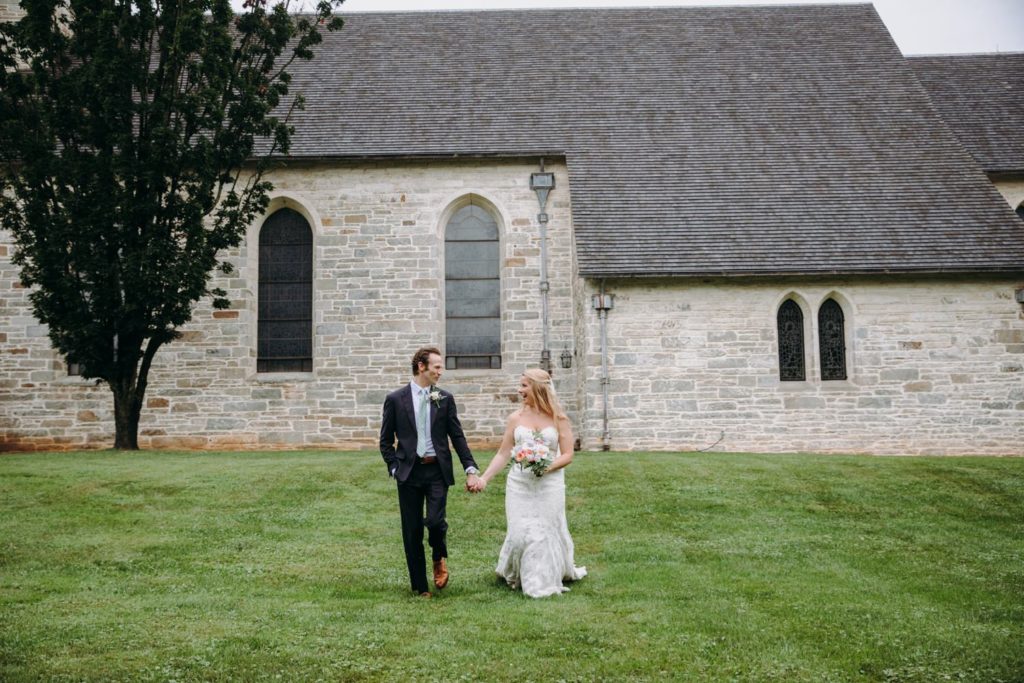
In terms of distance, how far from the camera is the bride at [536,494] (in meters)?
7.05

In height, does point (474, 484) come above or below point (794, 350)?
below

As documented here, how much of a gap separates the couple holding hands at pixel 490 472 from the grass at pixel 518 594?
30 cm

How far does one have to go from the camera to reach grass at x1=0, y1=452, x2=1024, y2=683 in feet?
17.6

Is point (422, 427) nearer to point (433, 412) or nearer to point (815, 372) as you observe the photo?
point (433, 412)

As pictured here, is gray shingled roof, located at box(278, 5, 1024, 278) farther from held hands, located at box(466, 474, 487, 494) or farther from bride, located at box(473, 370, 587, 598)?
held hands, located at box(466, 474, 487, 494)

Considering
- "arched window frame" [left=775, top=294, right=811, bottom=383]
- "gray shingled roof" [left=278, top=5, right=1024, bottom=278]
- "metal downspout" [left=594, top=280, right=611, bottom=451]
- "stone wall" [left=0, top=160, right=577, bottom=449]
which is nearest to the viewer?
"metal downspout" [left=594, top=280, right=611, bottom=451]

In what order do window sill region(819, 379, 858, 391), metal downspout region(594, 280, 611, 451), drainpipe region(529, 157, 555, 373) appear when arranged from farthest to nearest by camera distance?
drainpipe region(529, 157, 555, 373) < window sill region(819, 379, 858, 391) < metal downspout region(594, 280, 611, 451)

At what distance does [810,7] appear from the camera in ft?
71.1

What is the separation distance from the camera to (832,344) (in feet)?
52.3

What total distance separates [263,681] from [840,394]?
1297cm

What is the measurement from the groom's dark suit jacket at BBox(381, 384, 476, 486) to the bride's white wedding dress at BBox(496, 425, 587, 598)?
537 mm

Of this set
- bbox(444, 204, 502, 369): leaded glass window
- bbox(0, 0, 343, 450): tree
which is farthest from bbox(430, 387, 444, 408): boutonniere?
bbox(444, 204, 502, 369): leaded glass window

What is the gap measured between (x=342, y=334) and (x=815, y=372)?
28.7 feet

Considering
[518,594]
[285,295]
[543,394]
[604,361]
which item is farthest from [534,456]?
[285,295]
